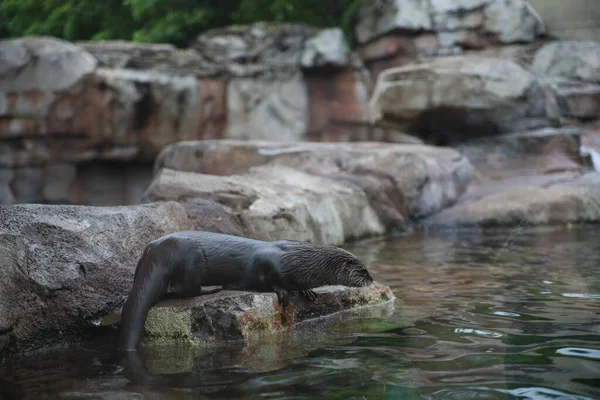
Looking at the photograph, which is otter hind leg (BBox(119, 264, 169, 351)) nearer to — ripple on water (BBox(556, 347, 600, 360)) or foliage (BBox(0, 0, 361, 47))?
ripple on water (BBox(556, 347, 600, 360))

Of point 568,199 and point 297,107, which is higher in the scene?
point 297,107

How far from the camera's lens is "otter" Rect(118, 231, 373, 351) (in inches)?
120

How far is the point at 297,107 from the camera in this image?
47.4 ft

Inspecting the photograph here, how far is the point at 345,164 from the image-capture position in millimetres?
8023

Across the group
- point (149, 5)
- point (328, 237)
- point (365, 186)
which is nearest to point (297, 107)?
point (149, 5)

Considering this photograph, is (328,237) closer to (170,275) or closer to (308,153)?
(308,153)

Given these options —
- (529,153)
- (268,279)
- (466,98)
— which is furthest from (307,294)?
A: (529,153)

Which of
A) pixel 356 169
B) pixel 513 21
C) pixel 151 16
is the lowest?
pixel 356 169

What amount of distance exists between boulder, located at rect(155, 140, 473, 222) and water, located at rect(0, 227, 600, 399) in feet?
12.3

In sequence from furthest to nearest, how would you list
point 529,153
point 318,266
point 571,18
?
point 571,18 → point 529,153 → point 318,266

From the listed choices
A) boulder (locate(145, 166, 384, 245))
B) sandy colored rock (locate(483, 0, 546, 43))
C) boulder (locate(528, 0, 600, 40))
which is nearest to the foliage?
sandy colored rock (locate(483, 0, 546, 43))

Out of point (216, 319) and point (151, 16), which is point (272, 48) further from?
point (216, 319)

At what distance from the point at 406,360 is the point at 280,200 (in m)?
3.21

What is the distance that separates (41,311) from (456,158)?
6.94 meters
